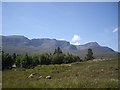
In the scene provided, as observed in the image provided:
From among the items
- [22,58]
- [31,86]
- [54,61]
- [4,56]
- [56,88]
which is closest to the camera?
[56,88]

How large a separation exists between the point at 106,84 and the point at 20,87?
5.69m

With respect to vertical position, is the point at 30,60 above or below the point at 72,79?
below

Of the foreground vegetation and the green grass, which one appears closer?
the green grass

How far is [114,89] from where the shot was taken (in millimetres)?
14844

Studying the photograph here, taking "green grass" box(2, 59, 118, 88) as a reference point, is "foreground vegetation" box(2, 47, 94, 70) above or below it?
below

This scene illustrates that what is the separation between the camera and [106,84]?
52.2ft

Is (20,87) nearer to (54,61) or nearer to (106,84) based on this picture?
(106,84)

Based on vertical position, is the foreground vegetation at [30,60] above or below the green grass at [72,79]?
below

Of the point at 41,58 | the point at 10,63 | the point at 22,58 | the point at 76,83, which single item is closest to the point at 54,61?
the point at 41,58

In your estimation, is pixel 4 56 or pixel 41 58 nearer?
pixel 4 56

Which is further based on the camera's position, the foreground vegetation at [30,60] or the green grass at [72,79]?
the foreground vegetation at [30,60]

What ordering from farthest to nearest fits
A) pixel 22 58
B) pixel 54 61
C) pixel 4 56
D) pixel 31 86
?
pixel 54 61 < pixel 22 58 < pixel 4 56 < pixel 31 86

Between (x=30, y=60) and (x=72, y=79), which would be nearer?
(x=72, y=79)

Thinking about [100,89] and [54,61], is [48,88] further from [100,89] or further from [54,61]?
[54,61]
